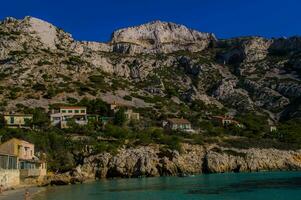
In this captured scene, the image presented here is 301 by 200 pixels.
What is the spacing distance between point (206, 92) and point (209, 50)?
4380 centimetres

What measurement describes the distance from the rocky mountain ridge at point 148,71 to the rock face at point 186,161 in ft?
111

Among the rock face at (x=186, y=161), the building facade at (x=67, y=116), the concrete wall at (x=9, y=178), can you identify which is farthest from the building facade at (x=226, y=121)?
the concrete wall at (x=9, y=178)

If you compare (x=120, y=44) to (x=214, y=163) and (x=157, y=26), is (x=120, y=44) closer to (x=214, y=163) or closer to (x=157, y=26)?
(x=157, y=26)

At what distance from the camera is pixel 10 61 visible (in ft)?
385

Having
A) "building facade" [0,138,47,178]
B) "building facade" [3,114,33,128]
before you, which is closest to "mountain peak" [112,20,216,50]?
"building facade" [3,114,33,128]

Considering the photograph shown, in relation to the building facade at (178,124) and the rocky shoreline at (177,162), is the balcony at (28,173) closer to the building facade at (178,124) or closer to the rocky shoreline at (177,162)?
the rocky shoreline at (177,162)

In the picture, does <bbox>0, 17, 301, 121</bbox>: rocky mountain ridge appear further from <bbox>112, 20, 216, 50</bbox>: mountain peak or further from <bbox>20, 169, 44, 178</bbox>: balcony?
<bbox>20, 169, 44, 178</bbox>: balcony

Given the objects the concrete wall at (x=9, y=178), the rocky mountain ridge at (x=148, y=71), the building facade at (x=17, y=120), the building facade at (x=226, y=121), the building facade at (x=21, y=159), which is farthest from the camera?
the rocky mountain ridge at (x=148, y=71)

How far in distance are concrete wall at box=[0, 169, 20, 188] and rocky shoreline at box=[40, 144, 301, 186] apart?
6.09 meters

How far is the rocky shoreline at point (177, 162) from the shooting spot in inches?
2731

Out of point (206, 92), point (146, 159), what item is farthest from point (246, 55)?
point (146, 159)

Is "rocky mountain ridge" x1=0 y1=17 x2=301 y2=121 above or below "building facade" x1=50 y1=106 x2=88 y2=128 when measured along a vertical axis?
above

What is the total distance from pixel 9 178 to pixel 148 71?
10458 centimetres

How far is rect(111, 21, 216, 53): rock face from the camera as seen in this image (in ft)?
614
